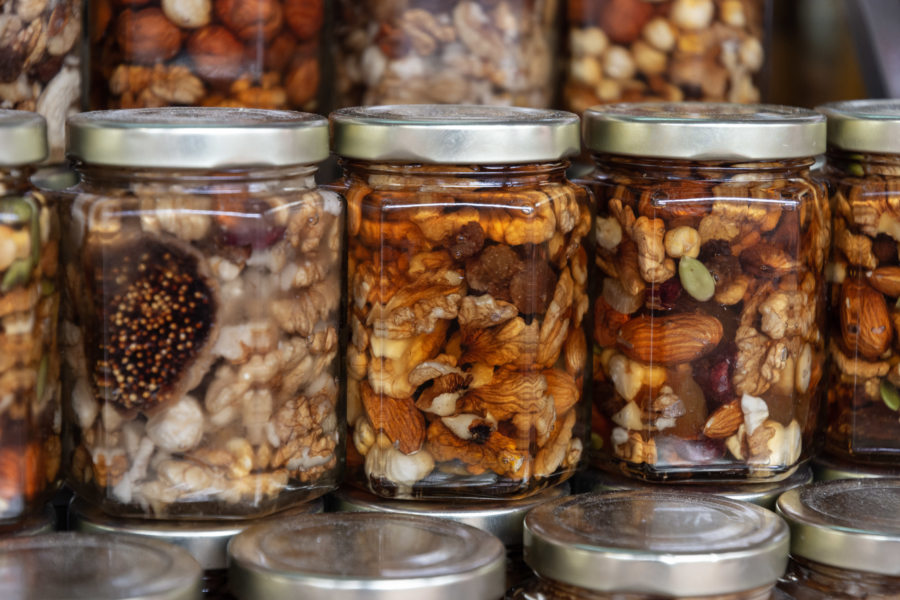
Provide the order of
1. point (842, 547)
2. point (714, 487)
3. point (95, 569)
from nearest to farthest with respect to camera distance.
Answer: point (95, 569) < point (842, 547) < point (714, 487)

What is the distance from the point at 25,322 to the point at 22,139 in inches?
4.5

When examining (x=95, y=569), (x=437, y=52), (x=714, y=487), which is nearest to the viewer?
(x=95, y=569)

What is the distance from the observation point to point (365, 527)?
0.77m

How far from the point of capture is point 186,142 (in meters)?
0.73

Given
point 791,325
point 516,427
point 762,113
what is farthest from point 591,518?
point 762,113

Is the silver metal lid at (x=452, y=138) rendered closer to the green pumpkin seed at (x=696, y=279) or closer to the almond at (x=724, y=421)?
the green pumpkin seed at (x=696, y=279)

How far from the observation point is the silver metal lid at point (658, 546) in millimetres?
709

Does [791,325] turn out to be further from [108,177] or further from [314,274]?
[108,177]

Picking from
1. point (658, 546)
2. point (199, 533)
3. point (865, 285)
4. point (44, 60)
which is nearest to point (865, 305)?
point (865, 285)

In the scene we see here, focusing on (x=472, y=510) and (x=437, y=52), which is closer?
(x=472, y=510)

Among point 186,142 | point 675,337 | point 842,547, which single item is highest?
point 186,142

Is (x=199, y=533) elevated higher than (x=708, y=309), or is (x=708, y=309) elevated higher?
(x=708, y=309)

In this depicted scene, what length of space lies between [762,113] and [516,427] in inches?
12.6

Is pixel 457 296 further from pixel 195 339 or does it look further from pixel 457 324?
pixel 195 339
